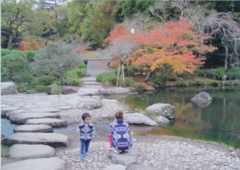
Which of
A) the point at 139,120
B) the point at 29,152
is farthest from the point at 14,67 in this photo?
the point at 29,152

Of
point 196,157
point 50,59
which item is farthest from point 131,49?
point 196,157

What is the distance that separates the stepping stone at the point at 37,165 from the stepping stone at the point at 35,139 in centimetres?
→ 86

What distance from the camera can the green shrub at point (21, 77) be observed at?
11.9 meters

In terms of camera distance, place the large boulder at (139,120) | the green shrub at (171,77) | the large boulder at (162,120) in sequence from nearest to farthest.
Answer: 1. the large boulder at (139,120)
2. the large boulder at (162,120)
3. the green shrub at (171,77)

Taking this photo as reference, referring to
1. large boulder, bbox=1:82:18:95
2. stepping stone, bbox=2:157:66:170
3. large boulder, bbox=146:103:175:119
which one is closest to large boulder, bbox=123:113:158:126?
large boulder, bbox=146:103:175:119

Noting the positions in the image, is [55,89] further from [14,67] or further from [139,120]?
[139,120]

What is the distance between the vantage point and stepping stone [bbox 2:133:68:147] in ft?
13.0

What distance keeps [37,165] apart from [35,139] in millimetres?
1141

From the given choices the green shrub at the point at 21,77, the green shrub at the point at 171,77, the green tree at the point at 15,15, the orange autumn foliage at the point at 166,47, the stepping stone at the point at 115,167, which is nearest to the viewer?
the stepping stone at the point at 115,167

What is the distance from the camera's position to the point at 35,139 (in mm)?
4027

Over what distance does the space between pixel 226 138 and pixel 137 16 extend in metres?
14.9

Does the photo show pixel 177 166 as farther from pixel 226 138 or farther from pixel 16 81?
pixel 16 81

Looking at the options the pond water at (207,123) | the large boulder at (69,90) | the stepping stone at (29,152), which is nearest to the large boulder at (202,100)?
the pond water at (207,123)

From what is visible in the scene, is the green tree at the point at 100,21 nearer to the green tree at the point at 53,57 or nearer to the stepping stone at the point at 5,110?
the green tree at the point at 53,57
